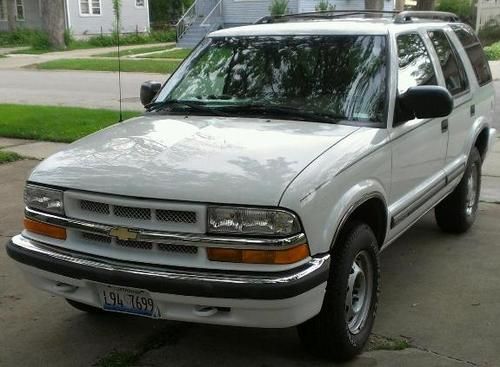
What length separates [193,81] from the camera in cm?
475

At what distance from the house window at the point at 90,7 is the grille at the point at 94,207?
36.6 metres

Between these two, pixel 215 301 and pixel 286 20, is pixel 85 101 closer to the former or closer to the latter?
pixel 286 20

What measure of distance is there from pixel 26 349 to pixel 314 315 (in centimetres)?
179

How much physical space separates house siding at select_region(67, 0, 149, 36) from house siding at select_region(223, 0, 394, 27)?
906 centimetres

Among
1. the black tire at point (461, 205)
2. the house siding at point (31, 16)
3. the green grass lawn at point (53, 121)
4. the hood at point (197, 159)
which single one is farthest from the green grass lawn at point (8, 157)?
the house siding at point (31, 16)

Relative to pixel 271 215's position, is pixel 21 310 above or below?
below

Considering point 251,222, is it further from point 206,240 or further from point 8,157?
point 8,157

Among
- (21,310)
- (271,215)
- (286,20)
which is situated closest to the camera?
(271,215)

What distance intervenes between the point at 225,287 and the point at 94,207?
32.6 inches

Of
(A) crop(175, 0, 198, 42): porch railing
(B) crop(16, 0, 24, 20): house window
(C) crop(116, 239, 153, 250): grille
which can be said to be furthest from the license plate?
(B) crop(16, 0, 24, 20): house window

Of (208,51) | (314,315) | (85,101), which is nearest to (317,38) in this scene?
(208,51)

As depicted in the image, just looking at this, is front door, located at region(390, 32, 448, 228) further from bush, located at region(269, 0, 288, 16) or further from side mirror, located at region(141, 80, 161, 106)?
bush, located at region(269, 0, 288, 16)

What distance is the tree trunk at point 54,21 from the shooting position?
31.1 m

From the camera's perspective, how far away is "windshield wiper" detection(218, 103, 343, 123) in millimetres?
4039
